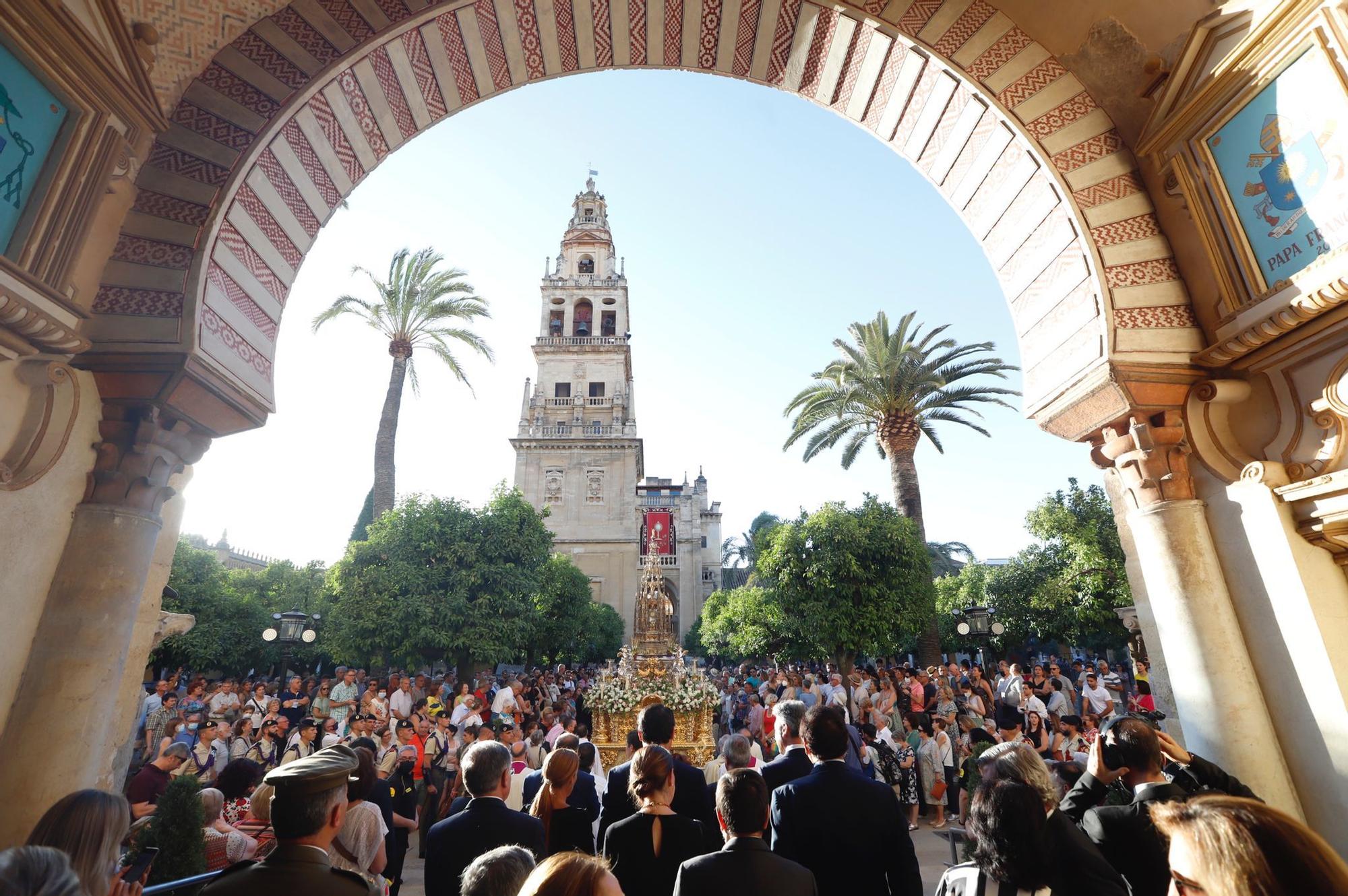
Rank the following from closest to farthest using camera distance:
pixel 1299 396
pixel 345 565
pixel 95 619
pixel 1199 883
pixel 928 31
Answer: pixel 1199 883
pixel 95 619
pixel 1299 396
pixel 928 31
pixel 345 565

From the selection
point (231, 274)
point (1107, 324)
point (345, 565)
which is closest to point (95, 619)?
point (231, 274)

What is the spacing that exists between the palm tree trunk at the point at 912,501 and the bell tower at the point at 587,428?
74.7ft

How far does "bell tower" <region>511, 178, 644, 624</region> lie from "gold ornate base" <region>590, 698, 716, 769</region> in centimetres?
2854

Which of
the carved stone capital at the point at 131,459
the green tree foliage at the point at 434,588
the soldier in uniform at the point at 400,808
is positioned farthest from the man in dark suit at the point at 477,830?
the green tree foliage at the point at 434,588

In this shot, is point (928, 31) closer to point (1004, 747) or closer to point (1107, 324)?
point (1107, 324)

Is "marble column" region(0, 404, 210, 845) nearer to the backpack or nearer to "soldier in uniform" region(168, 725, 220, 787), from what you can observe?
"soldier in uniform" region(168, 725, 220, 787)

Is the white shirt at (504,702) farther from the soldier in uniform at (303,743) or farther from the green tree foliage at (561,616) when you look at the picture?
the green tree foliage at (561,616)

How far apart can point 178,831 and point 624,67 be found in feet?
23.1

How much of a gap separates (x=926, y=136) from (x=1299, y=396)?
395 cm

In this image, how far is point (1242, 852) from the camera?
1391 mm

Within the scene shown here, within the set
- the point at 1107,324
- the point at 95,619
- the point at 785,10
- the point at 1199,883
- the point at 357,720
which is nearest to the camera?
the point at 1199,883

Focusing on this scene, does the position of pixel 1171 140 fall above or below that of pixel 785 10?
below

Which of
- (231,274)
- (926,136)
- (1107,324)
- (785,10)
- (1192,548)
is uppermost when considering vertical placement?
(785,10)

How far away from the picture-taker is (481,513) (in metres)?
23.0
